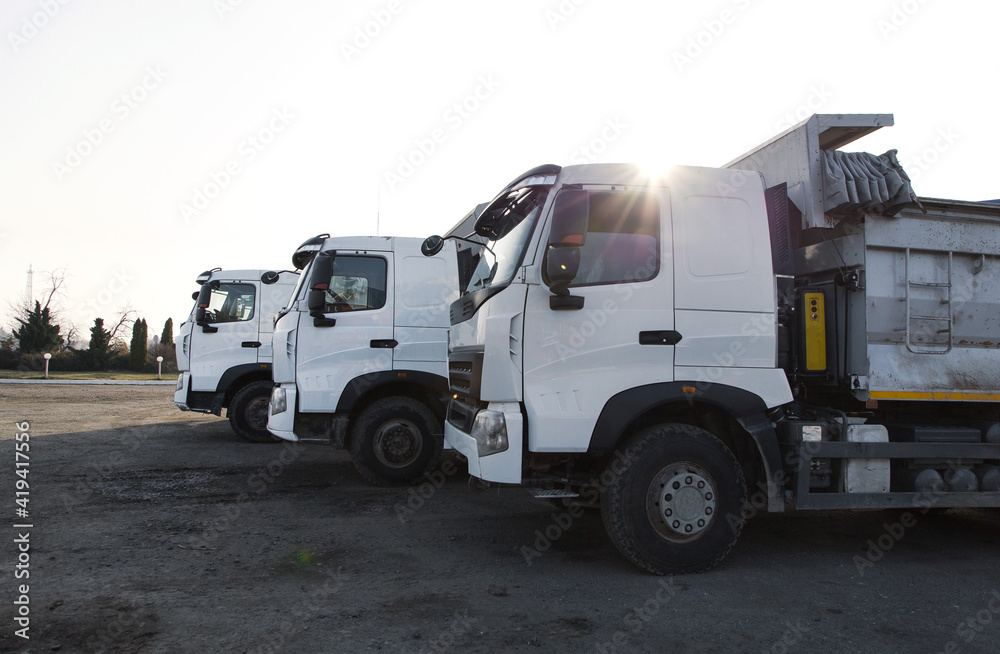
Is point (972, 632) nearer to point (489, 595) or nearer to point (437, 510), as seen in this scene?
point (489, 595)

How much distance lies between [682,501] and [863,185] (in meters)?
2.62

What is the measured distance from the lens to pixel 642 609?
12.7 feet

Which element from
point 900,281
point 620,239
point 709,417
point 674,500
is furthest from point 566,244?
point 900,281

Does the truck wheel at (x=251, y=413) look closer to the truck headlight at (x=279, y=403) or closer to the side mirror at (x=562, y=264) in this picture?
the truck headlight at (x=279, y=403)

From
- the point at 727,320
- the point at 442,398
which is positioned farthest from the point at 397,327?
the point at 727,320

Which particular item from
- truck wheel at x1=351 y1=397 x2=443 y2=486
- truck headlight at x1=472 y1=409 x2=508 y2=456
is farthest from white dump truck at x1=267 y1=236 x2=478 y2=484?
truck headlight at x1=472 y1=409 x2=508 y2=456

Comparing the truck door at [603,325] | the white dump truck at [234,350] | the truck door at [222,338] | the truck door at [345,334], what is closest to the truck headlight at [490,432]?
the truck door at [603,325]

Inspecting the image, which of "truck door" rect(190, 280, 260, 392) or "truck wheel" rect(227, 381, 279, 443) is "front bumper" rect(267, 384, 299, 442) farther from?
"truck door" rect(190, 280, 260, 392)

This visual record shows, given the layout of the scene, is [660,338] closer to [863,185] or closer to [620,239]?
[620,239]

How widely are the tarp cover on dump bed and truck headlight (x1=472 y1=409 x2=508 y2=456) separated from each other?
2883mm

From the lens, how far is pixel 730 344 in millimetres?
4543

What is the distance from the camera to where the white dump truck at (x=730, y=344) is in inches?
169

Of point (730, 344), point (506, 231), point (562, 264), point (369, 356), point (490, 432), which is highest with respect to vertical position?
point (506, 231)

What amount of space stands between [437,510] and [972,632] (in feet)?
13.9
